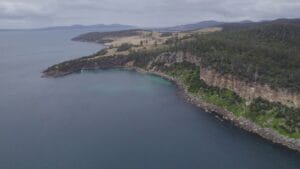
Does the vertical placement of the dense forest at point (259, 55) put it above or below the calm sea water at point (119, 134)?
above

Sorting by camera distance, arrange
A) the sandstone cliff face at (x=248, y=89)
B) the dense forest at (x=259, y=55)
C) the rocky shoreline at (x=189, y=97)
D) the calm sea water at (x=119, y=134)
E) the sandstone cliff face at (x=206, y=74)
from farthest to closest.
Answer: the dense forest at (x=259, y=55)
the sandstone cliff face at (x=206, y=74)
the sandstone cliff face at (x=248, y=89)
the rocky shoreline at (x=189, y=97)
the calm sea water at (x=119, y=134)

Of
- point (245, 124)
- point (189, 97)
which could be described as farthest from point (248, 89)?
point (189, 97)

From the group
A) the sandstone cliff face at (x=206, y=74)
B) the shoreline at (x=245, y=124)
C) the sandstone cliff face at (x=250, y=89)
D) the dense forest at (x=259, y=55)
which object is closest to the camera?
the shoreline at (x=245, y=124)

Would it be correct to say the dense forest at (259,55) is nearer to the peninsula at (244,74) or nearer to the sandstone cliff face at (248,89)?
the peninsula at (244,74)

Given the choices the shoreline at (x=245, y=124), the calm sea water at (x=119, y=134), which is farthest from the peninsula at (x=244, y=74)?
the calm sea water at (x=119, y=134)

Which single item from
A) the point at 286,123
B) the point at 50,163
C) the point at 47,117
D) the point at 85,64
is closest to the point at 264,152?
the point at 286,123

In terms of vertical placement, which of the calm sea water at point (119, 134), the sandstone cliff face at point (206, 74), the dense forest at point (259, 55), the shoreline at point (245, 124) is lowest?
the calm sea water at point (119, 134)
